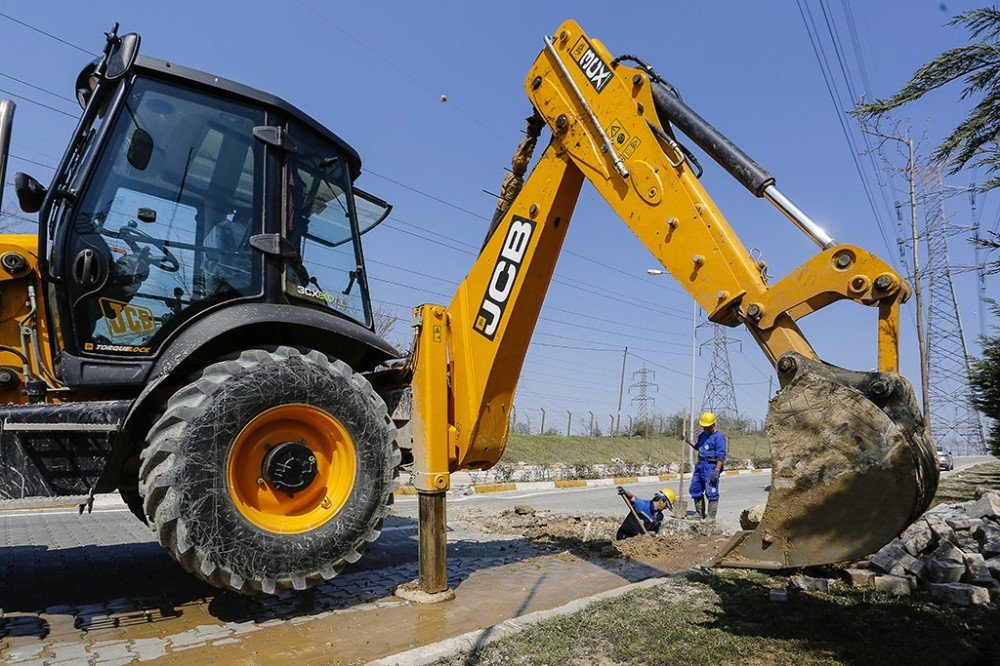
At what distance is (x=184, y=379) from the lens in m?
4.18

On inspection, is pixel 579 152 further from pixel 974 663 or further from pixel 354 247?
pixel 974 663

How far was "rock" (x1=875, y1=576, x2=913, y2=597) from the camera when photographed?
16.6 feet

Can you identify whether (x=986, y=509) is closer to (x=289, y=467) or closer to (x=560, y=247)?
(x=560, y=247)

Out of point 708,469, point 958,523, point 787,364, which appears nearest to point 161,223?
point 787,364

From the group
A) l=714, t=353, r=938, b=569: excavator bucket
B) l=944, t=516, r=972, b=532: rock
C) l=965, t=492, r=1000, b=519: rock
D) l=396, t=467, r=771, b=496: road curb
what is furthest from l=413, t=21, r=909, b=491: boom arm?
l=396, t=467, r=771, b=496: road curb

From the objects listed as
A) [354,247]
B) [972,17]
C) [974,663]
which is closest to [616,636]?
[974,663]

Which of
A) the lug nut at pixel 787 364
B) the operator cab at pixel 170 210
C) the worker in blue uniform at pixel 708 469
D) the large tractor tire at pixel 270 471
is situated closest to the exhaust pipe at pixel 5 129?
the operator cab at pixel 170 210

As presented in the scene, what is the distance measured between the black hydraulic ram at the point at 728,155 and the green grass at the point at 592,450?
51.6 ft

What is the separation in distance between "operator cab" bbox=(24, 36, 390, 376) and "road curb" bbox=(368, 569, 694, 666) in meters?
2.39

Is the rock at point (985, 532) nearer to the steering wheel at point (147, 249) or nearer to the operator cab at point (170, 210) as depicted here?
the operator cab at point (170, 210)

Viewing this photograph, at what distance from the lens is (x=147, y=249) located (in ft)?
13.6

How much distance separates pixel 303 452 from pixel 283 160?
2022 mm

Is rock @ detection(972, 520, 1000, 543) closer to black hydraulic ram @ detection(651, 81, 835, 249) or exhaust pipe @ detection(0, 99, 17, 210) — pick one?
black hydraulic ram @ detection(651, 81, 835, 249)

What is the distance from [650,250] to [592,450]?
24.5m
